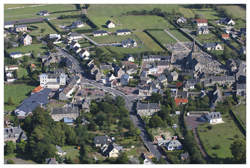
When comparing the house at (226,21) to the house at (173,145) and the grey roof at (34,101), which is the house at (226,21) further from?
the house at (173,145)

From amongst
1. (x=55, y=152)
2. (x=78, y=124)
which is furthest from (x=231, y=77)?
(x=55, y=152)

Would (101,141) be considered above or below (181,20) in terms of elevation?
below

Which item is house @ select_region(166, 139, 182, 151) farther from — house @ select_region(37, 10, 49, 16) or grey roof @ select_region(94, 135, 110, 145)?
house @ select_region(37, 10, 49, 16)

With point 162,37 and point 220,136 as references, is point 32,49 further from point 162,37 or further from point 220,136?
point 220,136

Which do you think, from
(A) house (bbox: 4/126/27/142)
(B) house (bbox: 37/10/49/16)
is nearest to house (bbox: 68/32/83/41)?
(B) house (bbox: 37/10/49/16)

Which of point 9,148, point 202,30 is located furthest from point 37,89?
point 202,30

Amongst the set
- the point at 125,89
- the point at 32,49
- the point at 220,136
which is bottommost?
the point at 220,136

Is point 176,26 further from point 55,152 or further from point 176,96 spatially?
point 55,152
